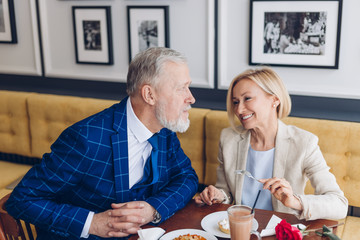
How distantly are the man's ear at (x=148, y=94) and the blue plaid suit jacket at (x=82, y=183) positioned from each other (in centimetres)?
12

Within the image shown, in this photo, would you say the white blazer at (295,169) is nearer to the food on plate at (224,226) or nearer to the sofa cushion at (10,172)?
the food on plate at (224,226)

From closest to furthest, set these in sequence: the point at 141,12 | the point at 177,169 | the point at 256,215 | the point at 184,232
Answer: the point at 184,232 < the point at 256,215 < the point at 177,169 < the point at 141,12

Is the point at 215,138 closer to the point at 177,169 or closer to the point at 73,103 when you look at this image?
the point at 177,169

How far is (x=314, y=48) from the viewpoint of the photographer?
101 inches

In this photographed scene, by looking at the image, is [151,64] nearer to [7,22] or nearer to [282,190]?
[282,190]

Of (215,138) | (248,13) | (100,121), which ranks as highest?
(248,13)

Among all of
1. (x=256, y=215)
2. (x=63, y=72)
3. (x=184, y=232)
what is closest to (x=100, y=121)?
(x=184, y=232)

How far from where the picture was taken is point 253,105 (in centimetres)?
207

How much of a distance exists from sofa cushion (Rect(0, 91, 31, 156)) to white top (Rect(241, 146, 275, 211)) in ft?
6.42

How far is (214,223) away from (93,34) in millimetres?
2053

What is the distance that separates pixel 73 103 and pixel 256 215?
183cm

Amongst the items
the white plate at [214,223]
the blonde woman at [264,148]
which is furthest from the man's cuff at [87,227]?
the blonde woman at [264,148]

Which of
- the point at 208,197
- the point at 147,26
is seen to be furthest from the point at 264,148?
the point at 147,26

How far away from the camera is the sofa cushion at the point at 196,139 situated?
2.71m
